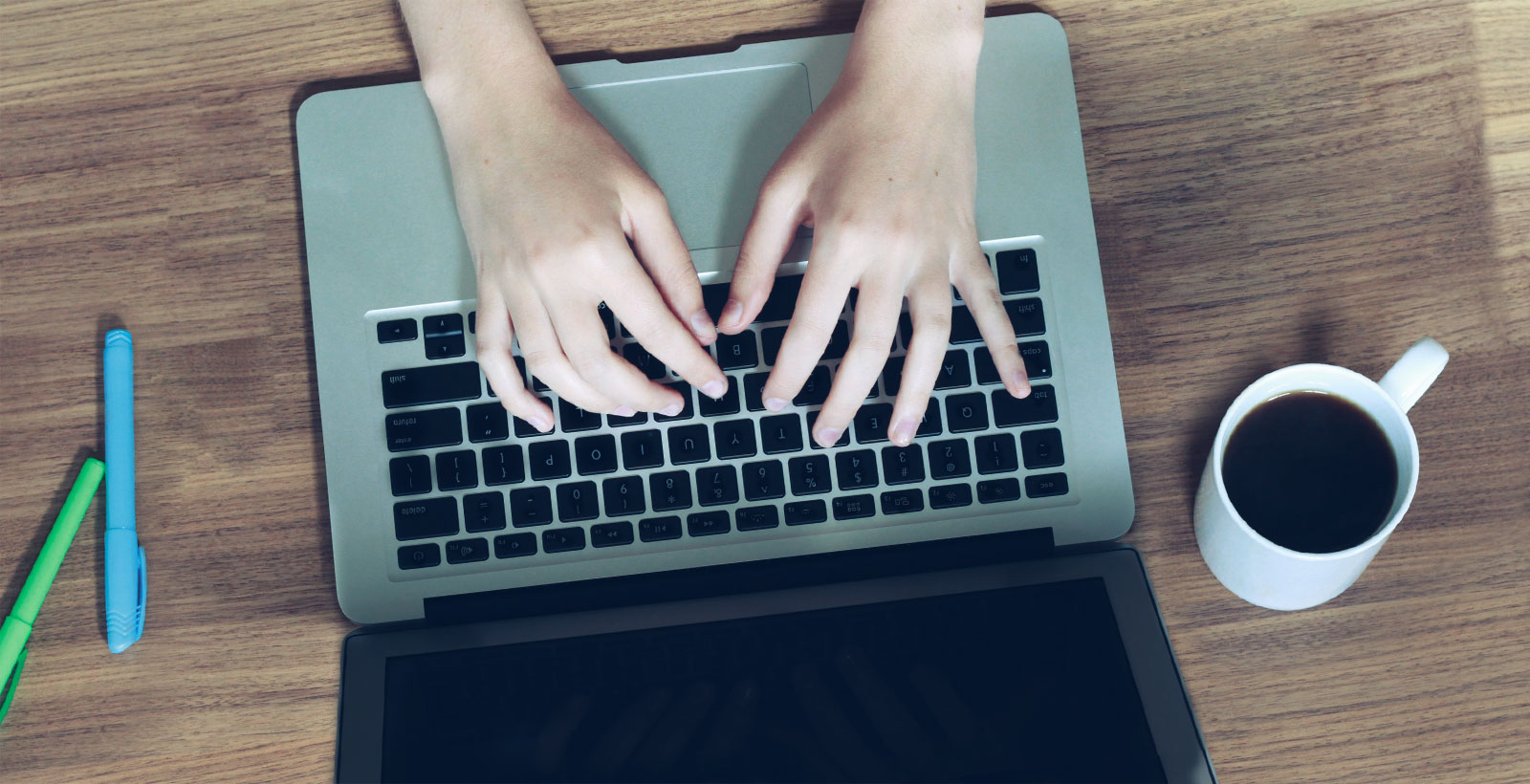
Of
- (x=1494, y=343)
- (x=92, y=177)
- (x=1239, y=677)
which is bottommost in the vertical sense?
(x=1239, y=677)

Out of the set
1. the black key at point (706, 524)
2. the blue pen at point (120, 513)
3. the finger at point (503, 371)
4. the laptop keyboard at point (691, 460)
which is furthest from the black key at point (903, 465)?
the blue pen at point (120, 513)

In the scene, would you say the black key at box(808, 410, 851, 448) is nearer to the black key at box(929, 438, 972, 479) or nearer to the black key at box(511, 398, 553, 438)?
the black key at box(929, 438, 972, 479)

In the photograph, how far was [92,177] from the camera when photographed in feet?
1.95

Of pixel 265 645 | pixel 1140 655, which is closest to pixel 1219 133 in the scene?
pixel 1140 655

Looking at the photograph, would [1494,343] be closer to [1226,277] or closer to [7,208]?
[1226,277]

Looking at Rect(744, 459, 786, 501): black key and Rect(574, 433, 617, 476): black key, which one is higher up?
Rect(574, 433, 617, 476): black key

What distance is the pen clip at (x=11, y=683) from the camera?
21.1 inches

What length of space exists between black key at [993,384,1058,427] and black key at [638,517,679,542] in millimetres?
206

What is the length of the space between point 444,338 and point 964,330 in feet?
1.06

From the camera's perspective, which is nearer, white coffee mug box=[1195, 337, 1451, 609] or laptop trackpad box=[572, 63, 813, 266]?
white coffee mug box=[1195, 337, 1451, 609]

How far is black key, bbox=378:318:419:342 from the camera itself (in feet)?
1.84

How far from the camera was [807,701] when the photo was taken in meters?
0.50

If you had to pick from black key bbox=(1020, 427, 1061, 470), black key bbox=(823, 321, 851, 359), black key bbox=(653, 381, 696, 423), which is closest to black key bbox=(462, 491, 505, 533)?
black key bbox=(653, 381, 696, 423)

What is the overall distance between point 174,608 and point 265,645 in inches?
2.4
